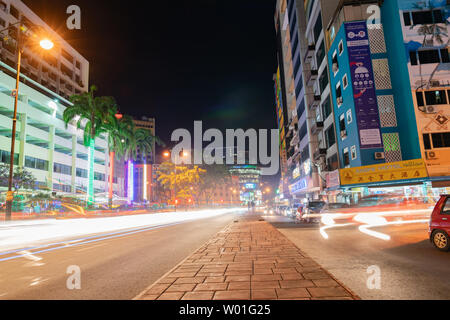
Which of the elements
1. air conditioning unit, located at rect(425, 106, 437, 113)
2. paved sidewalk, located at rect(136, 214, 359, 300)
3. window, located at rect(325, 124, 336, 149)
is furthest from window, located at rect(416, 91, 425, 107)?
paved sidewalk, located at rect(136, 214, 359, 300)

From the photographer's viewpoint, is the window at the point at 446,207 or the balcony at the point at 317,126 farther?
the balcony at the point at 317,126

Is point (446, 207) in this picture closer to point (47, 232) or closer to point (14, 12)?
point (47, 232)

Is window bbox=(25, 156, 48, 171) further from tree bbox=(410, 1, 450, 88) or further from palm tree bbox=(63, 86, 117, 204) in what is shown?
tree bbox=(410, 1, 450, 88)

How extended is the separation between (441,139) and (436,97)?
12.3 ft

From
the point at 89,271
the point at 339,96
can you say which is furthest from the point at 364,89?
the point at 89,271

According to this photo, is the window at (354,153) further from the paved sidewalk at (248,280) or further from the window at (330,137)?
the paved sidewalk at (248,280)

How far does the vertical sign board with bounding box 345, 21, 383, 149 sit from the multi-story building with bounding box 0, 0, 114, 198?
40.8 m

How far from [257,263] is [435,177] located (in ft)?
79.5

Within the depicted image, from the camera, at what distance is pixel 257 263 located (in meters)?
6.06

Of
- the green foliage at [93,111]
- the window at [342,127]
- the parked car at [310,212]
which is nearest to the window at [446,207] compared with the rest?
the parked car at [310,212]

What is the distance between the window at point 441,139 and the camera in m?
24.9

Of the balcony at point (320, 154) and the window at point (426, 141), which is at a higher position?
the balcony at point (320, 154)

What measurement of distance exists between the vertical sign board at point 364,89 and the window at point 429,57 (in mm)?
4091
